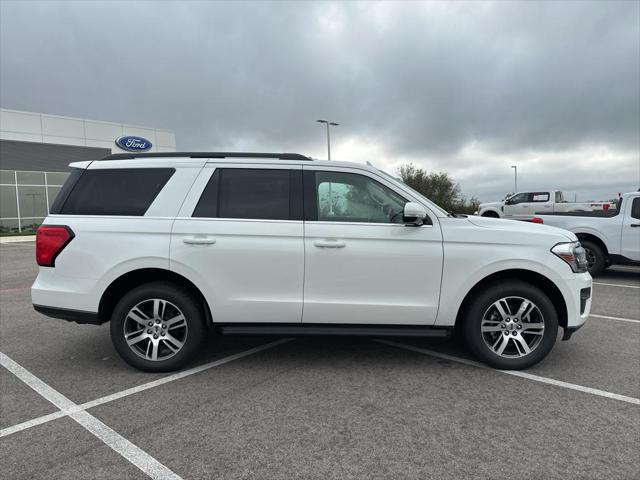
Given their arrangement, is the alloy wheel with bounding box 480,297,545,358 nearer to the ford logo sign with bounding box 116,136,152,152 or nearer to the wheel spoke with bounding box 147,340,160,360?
the wheel spoke with bounding box 147,340,160,360

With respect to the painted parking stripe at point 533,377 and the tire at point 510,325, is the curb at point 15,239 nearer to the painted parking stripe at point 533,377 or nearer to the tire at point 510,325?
the painted parking stripe at point 533,377

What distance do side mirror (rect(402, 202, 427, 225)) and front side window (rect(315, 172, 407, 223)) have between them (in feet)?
0.37

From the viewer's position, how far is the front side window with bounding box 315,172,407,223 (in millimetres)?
3904

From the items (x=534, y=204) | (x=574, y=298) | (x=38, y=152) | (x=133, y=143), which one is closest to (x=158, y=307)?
(x=574, y=298)

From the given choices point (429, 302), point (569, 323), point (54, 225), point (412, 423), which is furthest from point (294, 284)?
point (569, 323)

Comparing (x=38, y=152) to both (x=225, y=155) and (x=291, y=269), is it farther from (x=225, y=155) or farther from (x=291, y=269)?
(x=291, y=269)

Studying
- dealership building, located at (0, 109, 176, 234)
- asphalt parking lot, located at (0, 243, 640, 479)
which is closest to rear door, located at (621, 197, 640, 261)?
asphalt parking lot, located at (0, 243, 640, 479)

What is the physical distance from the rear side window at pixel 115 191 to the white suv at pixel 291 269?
0.6 inches

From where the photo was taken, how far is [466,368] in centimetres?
400

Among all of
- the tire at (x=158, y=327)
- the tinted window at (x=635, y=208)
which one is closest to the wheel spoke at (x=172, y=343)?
the tire at (x=158, y=327)

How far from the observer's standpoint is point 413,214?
145 inches

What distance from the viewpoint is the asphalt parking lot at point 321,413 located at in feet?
8.31

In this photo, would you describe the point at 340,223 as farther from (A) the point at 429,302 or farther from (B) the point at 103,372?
(B) the point at 103,372

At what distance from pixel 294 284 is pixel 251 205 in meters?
0.83
